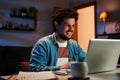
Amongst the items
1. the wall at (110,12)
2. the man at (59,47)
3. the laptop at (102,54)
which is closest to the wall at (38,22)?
the wall at (110,12)

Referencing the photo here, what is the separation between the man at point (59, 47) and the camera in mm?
1774

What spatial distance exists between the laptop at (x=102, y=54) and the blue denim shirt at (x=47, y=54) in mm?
324

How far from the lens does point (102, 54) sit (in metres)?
1.44

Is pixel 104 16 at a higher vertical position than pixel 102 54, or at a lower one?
higher

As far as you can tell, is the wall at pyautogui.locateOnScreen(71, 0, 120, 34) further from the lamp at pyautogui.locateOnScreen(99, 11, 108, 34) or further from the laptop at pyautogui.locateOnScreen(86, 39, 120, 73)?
the laptop at pyautogui.locateOnScreen(86, 39, 120, 73)

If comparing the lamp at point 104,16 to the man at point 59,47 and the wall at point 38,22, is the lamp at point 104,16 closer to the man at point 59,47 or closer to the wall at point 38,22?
the wall at point 38,22

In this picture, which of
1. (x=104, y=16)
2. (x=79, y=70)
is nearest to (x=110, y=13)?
(x=104, y=16)

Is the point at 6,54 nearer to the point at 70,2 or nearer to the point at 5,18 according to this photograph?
the point at 5,18

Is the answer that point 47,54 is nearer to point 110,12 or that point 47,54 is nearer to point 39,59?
point 39,59

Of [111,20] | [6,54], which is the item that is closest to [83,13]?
[111,20]

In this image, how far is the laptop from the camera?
1.36 m

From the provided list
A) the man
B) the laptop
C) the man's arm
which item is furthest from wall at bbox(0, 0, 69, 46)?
the laptop

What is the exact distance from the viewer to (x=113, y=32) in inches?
167

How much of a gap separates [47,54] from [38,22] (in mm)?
3485
